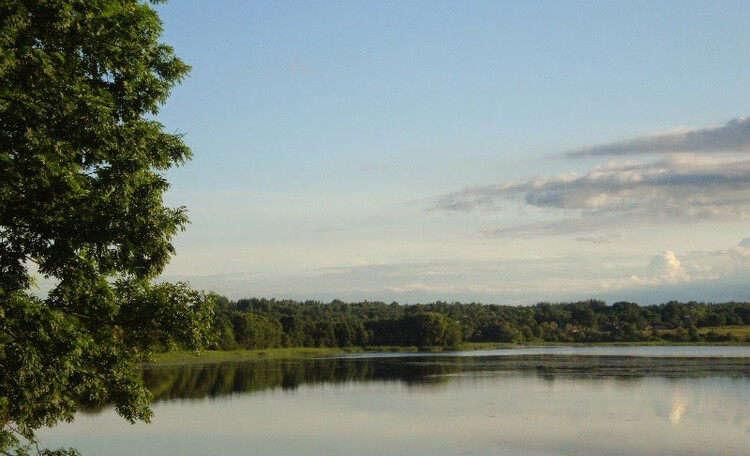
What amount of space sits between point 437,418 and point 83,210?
125ft

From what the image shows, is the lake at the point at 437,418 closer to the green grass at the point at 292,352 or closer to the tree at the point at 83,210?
the tree at the point at 83,210

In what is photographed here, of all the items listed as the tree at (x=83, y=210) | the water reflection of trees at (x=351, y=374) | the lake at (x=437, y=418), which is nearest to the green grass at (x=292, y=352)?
the water reflection of trees at (x=351, y=374)

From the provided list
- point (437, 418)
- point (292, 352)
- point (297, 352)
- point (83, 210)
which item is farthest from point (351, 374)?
point (83, 210)

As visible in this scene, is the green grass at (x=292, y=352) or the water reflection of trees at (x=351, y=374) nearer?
the water reflection of trees at (x=351, y=374)

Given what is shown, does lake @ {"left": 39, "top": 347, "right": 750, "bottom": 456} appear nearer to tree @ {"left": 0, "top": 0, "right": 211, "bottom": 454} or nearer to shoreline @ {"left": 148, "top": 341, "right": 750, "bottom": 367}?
tree @ {"left": 0, "top": 0, "right": 211, "bottom": 454}

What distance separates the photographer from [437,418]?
5028cm

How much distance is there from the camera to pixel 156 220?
16844mm

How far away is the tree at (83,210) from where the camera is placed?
15148 millimetres

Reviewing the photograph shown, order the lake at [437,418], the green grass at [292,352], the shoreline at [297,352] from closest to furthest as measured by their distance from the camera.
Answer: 1. the lake at [437,418]
2. the shoreline at [297,352]
3. the green grass at [292,352]

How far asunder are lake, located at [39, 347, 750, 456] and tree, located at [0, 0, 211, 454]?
72.8 feet

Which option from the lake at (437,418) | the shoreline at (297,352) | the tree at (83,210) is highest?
the tree at (83,210)

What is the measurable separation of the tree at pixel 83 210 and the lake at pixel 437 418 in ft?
72.8

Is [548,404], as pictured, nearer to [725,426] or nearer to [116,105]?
[725,426]

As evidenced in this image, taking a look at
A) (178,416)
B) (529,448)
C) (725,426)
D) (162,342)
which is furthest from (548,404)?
(162,342)
